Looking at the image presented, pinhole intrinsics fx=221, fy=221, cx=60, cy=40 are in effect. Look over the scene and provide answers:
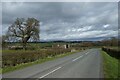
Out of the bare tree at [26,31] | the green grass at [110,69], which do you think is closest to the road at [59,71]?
the green grass at [110,69]

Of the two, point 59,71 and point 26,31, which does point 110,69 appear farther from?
point 26,31

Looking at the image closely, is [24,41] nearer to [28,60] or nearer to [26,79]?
[28,60]

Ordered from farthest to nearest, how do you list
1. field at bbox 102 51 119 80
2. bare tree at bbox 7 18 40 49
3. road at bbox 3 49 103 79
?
bare tree at bbox 7 18 40 49
field at bbox 102 51 119 80
road at bbox 3 49 103 79

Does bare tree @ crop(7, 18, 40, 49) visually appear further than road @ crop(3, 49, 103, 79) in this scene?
Yes

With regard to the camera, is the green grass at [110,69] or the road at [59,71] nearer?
the road at [59,71]

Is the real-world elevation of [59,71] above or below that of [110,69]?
above

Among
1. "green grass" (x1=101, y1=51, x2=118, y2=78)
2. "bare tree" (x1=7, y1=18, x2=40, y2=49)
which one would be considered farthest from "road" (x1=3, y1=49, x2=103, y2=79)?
"bare tree" (x1=7, y1=18, x2=40, y2=49)

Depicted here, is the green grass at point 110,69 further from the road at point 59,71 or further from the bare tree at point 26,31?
the bare tree at point 26,31

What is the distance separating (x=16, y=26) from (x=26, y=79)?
62.1m

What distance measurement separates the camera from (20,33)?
7288 centimetres

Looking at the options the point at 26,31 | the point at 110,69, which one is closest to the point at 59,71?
the point at 110,69

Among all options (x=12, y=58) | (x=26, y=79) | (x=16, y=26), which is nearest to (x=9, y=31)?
(x=16, y=26)

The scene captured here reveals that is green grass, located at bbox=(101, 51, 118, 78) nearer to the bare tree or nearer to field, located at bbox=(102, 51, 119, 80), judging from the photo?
field, located at bbox=(102, 51, 119, 80)

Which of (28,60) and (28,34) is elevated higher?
(28,34)
